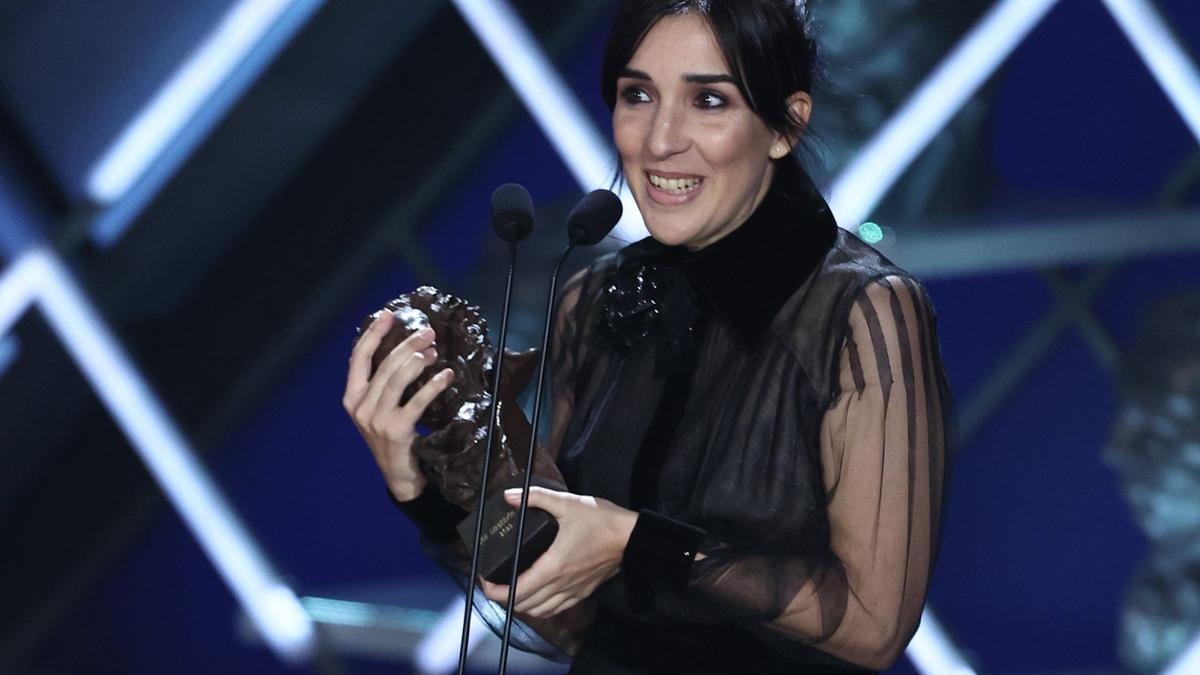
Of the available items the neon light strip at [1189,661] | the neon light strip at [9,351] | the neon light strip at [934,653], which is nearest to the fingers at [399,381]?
the neon light strip at [934,653]

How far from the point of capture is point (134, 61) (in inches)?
107

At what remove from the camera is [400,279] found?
2.63m

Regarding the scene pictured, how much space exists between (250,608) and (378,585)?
241 mm

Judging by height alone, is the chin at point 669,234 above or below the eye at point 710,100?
below

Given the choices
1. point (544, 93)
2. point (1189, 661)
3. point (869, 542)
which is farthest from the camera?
point (544, 93)

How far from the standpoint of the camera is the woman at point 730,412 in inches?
39.1

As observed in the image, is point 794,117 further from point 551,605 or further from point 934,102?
point 934,102

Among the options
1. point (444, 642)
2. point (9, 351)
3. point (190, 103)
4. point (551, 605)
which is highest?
point (190, 103)

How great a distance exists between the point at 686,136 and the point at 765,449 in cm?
24

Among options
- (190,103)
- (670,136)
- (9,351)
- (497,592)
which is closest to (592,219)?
(670,136)

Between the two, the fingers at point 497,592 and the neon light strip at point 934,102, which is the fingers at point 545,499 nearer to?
the fingers at point 497,592

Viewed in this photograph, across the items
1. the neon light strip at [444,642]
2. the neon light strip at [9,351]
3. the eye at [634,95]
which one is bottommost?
the neon light strip at [444,642]

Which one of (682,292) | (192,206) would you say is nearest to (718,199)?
(682,292)

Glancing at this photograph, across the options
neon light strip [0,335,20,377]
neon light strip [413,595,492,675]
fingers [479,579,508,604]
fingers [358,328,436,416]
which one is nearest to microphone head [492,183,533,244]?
fingers [358,328,436,416]
